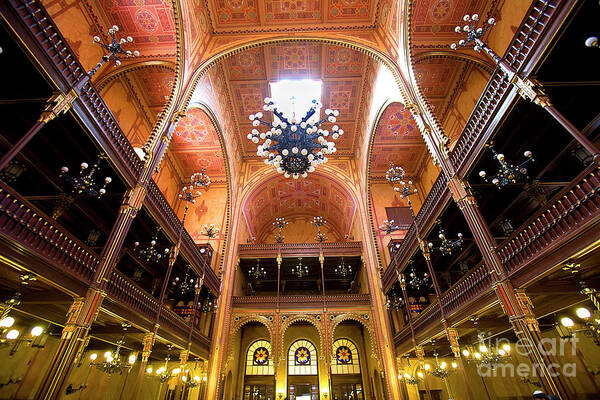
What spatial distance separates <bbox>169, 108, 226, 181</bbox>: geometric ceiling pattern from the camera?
15398mm

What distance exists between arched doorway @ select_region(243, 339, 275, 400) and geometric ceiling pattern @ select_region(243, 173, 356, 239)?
7744 millimetres

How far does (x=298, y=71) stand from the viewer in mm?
14961

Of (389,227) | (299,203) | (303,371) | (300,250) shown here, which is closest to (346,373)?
(303,371)

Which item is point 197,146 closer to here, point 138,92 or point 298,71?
point 138,92

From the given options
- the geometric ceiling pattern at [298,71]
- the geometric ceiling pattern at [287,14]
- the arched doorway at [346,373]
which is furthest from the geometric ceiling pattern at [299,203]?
the geometric ceiling pattern at [287,14]

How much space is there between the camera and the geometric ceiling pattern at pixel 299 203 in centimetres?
Result: 1952

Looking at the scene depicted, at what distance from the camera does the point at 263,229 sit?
22.6 meters

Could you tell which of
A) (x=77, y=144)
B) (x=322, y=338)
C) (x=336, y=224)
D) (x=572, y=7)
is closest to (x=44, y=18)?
(x=77, y=144)

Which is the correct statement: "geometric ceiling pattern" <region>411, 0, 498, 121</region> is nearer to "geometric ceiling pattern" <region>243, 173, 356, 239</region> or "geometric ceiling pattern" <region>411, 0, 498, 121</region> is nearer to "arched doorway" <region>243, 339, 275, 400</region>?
"geometric ceiling pattern" <region>243, 173, 356, 239</region>

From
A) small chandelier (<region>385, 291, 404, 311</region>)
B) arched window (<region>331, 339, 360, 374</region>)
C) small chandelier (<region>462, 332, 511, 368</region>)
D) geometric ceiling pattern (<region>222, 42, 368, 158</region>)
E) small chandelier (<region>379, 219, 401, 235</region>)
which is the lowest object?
small chandelier (<region>462, 332, 511, 368</region>)

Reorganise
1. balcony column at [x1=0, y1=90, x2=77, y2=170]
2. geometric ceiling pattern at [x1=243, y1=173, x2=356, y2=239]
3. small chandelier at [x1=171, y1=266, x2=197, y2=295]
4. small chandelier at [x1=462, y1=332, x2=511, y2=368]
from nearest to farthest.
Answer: balcony column at [x1=0, y1=90, x2=77, y2=170] < small chandelier at [x1=462, y1=332, x2=511, y2=368] < small chandelier at [x1=171, y1=266, x2=197, y2=295] < geometric ceiling pattern at [x1=243, y1=173, x2=356, y2=239]

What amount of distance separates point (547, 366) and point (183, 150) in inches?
692

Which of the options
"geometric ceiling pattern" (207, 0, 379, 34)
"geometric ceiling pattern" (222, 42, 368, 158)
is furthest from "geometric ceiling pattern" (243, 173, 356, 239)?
"geometric ceiling pattern" (207, 0, 379, 34)

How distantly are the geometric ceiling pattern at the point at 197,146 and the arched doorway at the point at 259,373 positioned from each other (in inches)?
445
